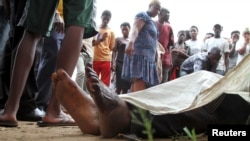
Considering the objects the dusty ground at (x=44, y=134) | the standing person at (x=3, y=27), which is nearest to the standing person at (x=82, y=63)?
the standing person at (x=3, y=27)

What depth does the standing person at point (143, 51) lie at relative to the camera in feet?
14.2

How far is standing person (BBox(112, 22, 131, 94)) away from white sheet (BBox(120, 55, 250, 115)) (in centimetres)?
381

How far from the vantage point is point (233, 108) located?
1.65m

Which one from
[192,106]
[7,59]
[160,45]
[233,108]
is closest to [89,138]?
[192,106]

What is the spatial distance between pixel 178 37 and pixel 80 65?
2.82 m

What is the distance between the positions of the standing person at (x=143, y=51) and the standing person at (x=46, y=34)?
2.24 metres

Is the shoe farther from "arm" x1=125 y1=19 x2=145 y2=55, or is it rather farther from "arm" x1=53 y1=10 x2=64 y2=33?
"arm" x1=125 y1=19 x2=145 y2=55

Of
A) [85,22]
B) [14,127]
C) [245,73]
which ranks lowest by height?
[14,127]

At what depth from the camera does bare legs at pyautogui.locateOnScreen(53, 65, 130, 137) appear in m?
1.55

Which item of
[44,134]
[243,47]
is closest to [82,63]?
[44,134]

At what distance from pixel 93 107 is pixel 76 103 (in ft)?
0.25

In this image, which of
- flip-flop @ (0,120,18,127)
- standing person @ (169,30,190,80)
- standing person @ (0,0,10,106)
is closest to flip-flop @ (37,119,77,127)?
flip-flop @ (0,120,18,127)

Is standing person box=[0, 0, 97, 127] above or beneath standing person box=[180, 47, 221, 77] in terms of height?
above

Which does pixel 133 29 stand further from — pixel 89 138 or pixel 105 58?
pixel 89 138
